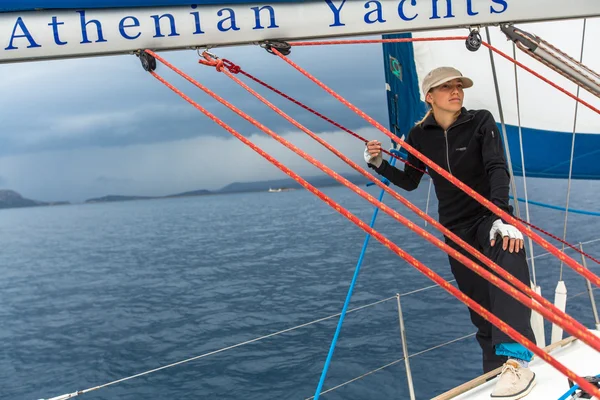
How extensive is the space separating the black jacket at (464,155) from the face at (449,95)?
0.26 feet

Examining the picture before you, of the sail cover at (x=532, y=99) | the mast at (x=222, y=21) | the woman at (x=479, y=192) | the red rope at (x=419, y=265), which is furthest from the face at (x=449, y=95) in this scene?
the sail cover at (x=532, y=99)

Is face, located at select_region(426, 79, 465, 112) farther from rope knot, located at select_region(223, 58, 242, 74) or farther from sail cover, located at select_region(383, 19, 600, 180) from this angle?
sail cover, located at select_region(383, 19, 600, 180)

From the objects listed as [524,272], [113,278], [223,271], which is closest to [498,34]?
[524,272]

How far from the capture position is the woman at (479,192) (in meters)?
2.54

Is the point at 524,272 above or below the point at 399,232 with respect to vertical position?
above

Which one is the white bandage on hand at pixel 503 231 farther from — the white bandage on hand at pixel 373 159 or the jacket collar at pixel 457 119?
the white bandage on hand at pixel 373 159

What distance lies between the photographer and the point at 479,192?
9.69 feet

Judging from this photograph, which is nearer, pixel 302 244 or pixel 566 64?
pixel 566 64

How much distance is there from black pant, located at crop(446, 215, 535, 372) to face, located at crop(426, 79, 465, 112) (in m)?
0.64

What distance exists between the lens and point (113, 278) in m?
33.0

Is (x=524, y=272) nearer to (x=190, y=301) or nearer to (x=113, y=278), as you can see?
(x=190, y=301)

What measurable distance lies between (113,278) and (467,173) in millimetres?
33025

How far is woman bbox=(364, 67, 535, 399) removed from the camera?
99.8 inches

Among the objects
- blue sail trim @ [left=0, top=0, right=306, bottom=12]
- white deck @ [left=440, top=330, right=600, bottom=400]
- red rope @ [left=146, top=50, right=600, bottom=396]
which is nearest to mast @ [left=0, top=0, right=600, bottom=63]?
blue sail trim @ [left=0, top=0, right=306, bottom=12]
